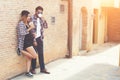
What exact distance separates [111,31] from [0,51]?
17.9 metres

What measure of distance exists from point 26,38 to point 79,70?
2719 mm

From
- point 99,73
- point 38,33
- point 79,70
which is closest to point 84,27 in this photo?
point 79,70

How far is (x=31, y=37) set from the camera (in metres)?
10.7

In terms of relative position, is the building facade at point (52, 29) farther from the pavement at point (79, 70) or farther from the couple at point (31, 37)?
the pavement at point (79, 70)

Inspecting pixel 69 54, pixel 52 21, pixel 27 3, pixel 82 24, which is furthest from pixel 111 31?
pixel 27 3

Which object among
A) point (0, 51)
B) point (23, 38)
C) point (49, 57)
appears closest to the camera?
point (0, 51)

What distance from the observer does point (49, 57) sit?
42.8 ft

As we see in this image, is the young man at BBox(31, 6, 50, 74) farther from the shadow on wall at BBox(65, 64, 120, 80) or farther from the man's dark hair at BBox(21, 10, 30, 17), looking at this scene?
the shadow on wall at BBox(65, 64, 120, 80)

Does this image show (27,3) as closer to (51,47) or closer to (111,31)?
(51,47)

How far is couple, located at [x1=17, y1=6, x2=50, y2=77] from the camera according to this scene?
10.4 metres

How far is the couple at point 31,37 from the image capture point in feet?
34.2

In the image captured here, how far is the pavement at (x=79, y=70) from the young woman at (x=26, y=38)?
679mm

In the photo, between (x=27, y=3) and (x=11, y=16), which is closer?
(x=11, y=16)

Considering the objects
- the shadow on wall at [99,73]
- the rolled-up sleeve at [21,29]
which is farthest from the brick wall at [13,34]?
the shadow on wall at [99,73]
